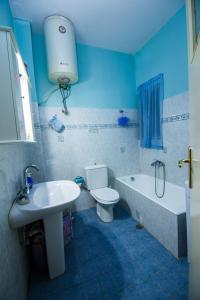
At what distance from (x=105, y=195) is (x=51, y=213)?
1146mm

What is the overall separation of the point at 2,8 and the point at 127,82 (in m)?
1.94

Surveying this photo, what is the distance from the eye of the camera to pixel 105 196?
6.74 ft

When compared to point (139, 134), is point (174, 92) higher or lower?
higher

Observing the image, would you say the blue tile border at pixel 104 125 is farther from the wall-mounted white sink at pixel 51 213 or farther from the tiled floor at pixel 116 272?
the tiled floor at pixel 116 272

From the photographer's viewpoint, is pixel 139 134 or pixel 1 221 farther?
pixel 139 134

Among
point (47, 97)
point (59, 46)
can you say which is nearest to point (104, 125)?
point (47, 97)

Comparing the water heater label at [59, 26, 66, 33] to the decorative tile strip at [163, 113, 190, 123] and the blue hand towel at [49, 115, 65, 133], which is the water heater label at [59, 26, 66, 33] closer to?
the blue hand towel at [49, 115, 65, 133]

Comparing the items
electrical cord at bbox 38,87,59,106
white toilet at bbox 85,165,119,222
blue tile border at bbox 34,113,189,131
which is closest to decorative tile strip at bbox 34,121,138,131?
blue tile border at bbox 34,113,189,131

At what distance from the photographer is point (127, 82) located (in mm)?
2654

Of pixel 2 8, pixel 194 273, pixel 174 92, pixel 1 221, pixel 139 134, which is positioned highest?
pixel 2 8

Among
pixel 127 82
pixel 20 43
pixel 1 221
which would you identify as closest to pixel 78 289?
pixel 1 221

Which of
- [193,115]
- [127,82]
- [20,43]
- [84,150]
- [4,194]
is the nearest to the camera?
[193,115]

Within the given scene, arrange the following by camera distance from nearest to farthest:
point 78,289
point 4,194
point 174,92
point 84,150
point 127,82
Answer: point 4,194
point 78,289
point 174,92
point 84,150
point 127,82

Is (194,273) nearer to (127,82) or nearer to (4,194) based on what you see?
(4,194)
